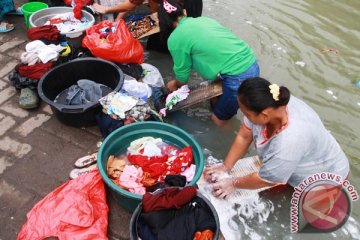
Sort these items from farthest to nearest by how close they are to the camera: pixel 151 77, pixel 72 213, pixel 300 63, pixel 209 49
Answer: pixel 300 63 → pixel 151 77 → pixel 209 49 → pixel 72 213

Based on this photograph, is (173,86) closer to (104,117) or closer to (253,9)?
(104,117)

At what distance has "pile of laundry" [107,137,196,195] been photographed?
2609 millimetres

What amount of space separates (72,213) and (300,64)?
359 centimetres

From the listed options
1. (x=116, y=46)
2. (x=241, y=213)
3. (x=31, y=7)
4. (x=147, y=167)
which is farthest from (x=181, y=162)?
(x=31, y=7)

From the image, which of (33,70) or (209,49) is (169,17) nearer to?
(209,49)

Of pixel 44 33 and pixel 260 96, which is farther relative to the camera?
pixel 44 33

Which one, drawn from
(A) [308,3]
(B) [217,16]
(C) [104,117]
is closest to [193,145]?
(C) [104,117]

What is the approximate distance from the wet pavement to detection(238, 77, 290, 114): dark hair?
1.29 metres

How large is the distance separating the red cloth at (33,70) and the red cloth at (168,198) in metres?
2.03

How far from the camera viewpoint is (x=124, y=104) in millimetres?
3102

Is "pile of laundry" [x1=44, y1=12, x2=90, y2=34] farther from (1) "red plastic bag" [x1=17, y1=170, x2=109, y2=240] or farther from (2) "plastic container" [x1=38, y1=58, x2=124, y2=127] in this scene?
(1) "red plastic bag" [x1=17, y1=170, x2=109, y2=240]

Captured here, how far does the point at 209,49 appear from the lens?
3.06m

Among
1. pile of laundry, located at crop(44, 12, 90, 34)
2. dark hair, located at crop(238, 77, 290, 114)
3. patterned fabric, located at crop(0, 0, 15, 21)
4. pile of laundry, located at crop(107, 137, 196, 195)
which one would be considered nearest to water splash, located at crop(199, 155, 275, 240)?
pile of laundry, located at crop(107, 137, 196, 195)

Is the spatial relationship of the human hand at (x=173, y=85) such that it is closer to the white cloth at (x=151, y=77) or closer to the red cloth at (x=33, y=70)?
the white cloth at (x=151, y=77)
